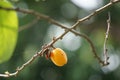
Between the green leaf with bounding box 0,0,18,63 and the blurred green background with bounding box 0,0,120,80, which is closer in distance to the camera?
the green leaf with bounding box 0,0,18,63

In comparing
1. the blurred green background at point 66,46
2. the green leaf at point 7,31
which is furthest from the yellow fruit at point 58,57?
the blurred green background at point 66,46

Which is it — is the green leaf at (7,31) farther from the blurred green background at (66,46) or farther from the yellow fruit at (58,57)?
the blurred green background at (66,46)

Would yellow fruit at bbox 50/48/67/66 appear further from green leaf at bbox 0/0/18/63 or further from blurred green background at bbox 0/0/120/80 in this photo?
blurred green background at bbox 0/0/120/80

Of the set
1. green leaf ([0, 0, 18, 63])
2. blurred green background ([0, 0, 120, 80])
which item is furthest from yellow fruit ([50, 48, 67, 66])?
blurred green background ([0, 0, 120, 80])

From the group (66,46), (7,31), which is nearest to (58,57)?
(7,31)

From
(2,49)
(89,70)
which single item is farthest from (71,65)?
Result: (2,49)

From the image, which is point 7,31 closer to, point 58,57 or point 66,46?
point 58,57
